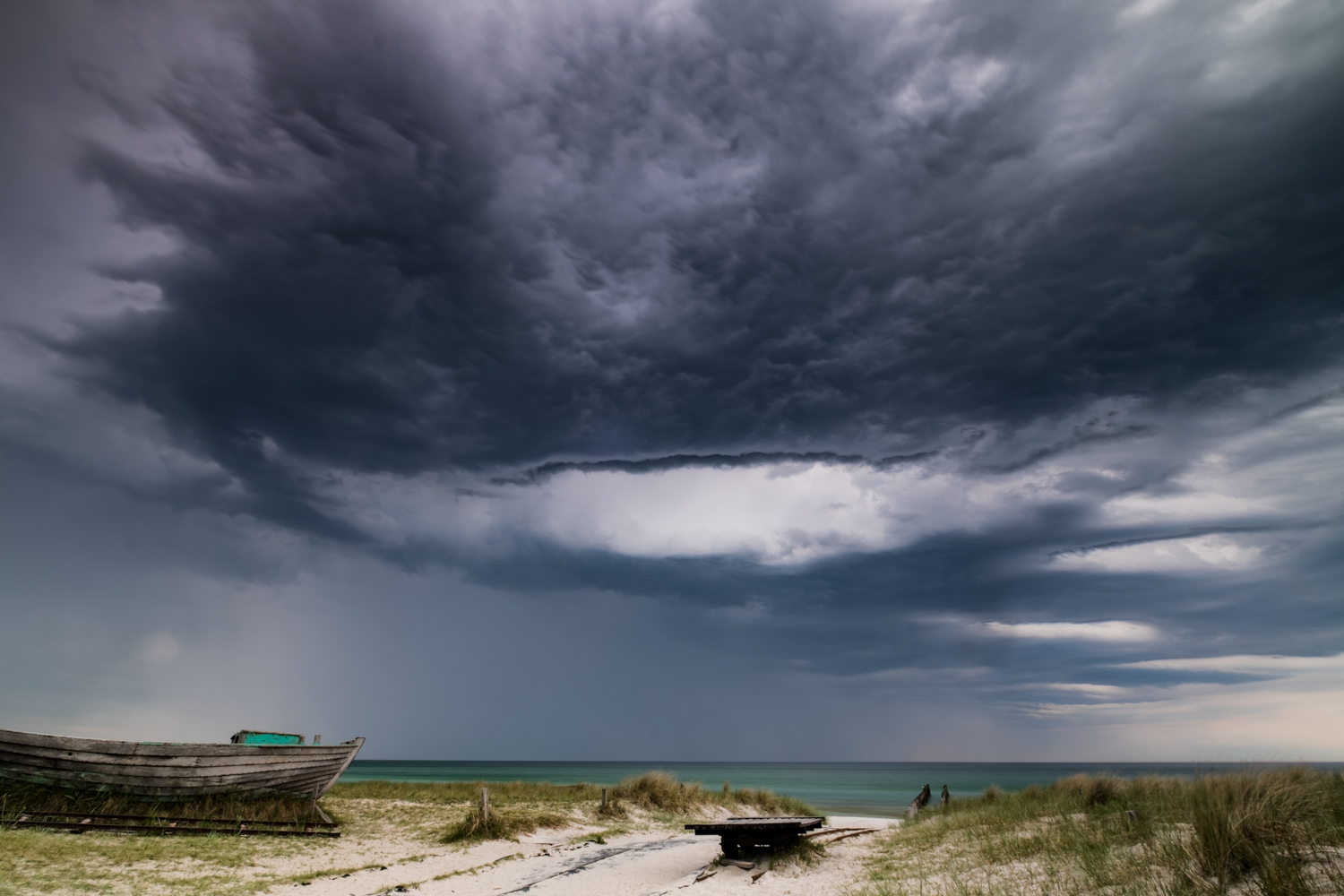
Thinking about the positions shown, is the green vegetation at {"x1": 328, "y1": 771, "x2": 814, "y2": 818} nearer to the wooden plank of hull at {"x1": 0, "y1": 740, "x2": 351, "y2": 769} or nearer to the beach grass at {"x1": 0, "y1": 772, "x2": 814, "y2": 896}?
the beach grass at {"x1": 0, "y1": 772, "x2": 814, "y2": 896}

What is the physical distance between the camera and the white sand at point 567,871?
34.0 feet

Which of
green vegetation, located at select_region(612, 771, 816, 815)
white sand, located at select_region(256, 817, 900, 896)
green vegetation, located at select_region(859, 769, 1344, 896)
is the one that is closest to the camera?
green vegetation, located at select_region(859, 769, 1344, 896)

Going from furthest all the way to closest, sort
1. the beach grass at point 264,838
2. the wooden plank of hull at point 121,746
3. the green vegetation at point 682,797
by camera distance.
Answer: the green vegetation at point 682,797 < the wooden plank of hull at point 121,746 < the beach grass at point 264,838

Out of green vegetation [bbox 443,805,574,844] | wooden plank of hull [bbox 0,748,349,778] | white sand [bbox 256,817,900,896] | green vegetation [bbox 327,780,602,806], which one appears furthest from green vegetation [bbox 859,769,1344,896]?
green vegetation [bbox 327,780,602,806]

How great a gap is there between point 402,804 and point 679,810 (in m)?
9.55

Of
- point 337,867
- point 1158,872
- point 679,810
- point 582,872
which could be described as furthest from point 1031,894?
point 679,810

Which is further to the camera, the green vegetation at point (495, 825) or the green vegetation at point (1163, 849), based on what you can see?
the green vegetation at point (495, 825)

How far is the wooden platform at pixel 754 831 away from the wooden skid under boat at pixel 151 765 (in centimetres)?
1113

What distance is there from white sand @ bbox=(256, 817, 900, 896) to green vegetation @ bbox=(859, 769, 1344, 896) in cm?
123

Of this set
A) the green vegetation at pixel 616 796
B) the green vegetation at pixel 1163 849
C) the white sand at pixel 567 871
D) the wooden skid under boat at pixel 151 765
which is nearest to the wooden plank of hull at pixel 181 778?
the wooden skid under boat at pixel 151 765

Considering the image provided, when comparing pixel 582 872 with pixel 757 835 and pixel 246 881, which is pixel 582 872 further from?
pixel 246 881

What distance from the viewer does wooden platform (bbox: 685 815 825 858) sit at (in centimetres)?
1173

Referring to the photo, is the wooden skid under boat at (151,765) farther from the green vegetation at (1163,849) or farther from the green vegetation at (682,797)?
the green vegetation at (1163,849)

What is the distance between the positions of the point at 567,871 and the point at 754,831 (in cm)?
362
